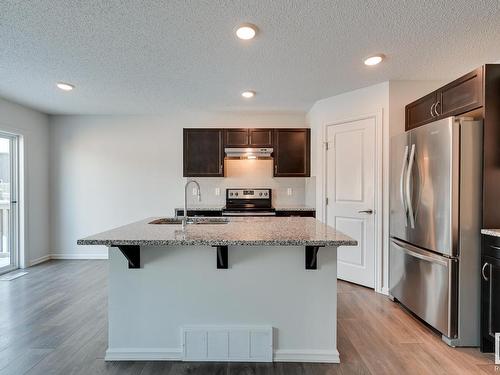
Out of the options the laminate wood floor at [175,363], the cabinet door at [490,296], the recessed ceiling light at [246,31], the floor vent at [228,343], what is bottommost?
the laminate wood floor at [175,363]

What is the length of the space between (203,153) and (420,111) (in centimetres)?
290

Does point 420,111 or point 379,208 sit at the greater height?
point 420,111

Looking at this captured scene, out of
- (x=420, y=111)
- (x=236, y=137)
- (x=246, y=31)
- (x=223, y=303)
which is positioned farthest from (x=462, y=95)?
(x=236, y=137)

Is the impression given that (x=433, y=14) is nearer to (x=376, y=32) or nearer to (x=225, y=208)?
(x=376, y=32)

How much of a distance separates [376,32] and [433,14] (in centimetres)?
36

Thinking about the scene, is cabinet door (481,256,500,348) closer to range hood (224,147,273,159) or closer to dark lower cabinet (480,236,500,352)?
dark lower cabinet (480,236,500,352)

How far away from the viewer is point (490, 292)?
198cm

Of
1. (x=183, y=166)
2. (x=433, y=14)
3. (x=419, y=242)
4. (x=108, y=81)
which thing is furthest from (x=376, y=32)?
(x=183, y=166)

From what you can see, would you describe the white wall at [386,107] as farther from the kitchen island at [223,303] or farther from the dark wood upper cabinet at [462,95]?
the kitchen island at [223,303]

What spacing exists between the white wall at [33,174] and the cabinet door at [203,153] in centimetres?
236

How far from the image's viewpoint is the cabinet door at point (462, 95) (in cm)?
207

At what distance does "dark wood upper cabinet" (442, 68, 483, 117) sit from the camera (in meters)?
2.07

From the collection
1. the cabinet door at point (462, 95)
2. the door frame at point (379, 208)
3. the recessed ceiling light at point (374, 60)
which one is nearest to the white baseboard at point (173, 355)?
the door frame at point (379, 208)

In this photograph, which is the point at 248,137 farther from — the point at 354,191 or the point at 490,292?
the point at 490,292
